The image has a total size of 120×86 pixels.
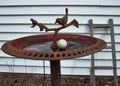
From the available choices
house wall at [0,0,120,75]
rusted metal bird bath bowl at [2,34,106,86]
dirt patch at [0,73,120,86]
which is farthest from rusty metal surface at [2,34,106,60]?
dirt patch at [0,73,120,86]

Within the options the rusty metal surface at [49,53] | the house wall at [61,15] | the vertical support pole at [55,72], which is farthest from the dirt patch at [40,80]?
the vertical support pole at [55,72]

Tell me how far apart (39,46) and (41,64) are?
66.4 inches

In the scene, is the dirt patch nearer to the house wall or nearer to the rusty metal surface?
the house wall

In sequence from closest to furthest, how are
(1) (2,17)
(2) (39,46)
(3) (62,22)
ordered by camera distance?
1. (3) (62,22)
2. (2) (39,46)
3. (1) (2,17)

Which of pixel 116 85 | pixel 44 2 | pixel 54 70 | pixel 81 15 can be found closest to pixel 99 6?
pixel 81 15

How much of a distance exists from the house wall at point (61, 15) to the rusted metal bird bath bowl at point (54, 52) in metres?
1.17

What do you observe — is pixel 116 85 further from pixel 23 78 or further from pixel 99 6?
pixel 23 78

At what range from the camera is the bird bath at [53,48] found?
2.37 meters

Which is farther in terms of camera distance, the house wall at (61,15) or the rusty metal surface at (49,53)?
the house wall at (61,15)

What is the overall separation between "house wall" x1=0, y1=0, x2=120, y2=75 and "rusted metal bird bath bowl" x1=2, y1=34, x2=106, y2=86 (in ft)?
3.85

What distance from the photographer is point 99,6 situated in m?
4.27

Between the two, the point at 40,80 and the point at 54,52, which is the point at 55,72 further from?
the point at 40,80

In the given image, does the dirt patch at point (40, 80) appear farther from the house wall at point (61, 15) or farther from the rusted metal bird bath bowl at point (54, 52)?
the rusted metal bird bath bowl at point (54, 52)

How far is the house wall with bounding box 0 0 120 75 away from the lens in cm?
427
